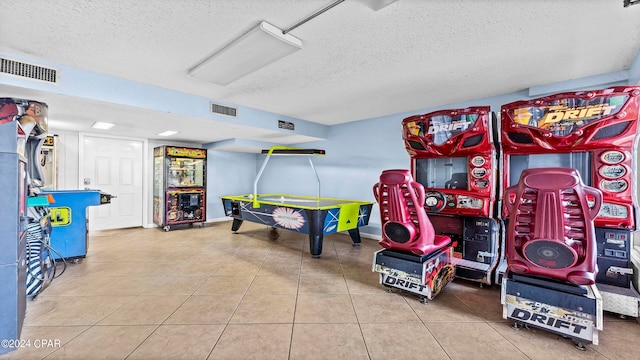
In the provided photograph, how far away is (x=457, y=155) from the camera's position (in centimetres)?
309

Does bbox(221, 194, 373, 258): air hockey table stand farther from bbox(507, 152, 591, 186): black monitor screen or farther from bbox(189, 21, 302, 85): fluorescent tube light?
bbox(507, 152, 591, 186): black monitor screen

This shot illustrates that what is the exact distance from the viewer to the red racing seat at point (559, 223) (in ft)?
6.18

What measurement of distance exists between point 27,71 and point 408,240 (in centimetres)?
425

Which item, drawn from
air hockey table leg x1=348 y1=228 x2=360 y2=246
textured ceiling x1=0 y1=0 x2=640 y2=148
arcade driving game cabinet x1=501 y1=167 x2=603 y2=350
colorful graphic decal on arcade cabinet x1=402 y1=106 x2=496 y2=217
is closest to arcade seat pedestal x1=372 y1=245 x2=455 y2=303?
colorful graphic decal on arcade cabinet x1=402 y1=106 x2=496 y2=217

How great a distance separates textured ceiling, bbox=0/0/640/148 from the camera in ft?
6.32

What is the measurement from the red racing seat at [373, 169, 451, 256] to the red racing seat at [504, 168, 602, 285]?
76 centimetres

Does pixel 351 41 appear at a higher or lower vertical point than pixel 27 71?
higher

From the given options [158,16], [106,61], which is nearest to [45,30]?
[106,61]

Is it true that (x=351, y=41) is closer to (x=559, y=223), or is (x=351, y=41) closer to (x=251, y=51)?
(x=251, y=51)

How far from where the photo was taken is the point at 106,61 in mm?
2781

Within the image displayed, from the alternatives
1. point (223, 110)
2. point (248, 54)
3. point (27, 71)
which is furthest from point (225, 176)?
point (248, 54)

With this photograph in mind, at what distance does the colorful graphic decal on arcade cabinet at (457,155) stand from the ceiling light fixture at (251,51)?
1680 mm

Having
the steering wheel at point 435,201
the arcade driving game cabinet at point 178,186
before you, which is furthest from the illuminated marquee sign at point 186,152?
the steering wheel at point 435,201

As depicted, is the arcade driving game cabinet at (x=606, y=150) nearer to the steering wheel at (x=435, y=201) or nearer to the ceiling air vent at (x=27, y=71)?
the steering wheel at (x=435, y=201)
